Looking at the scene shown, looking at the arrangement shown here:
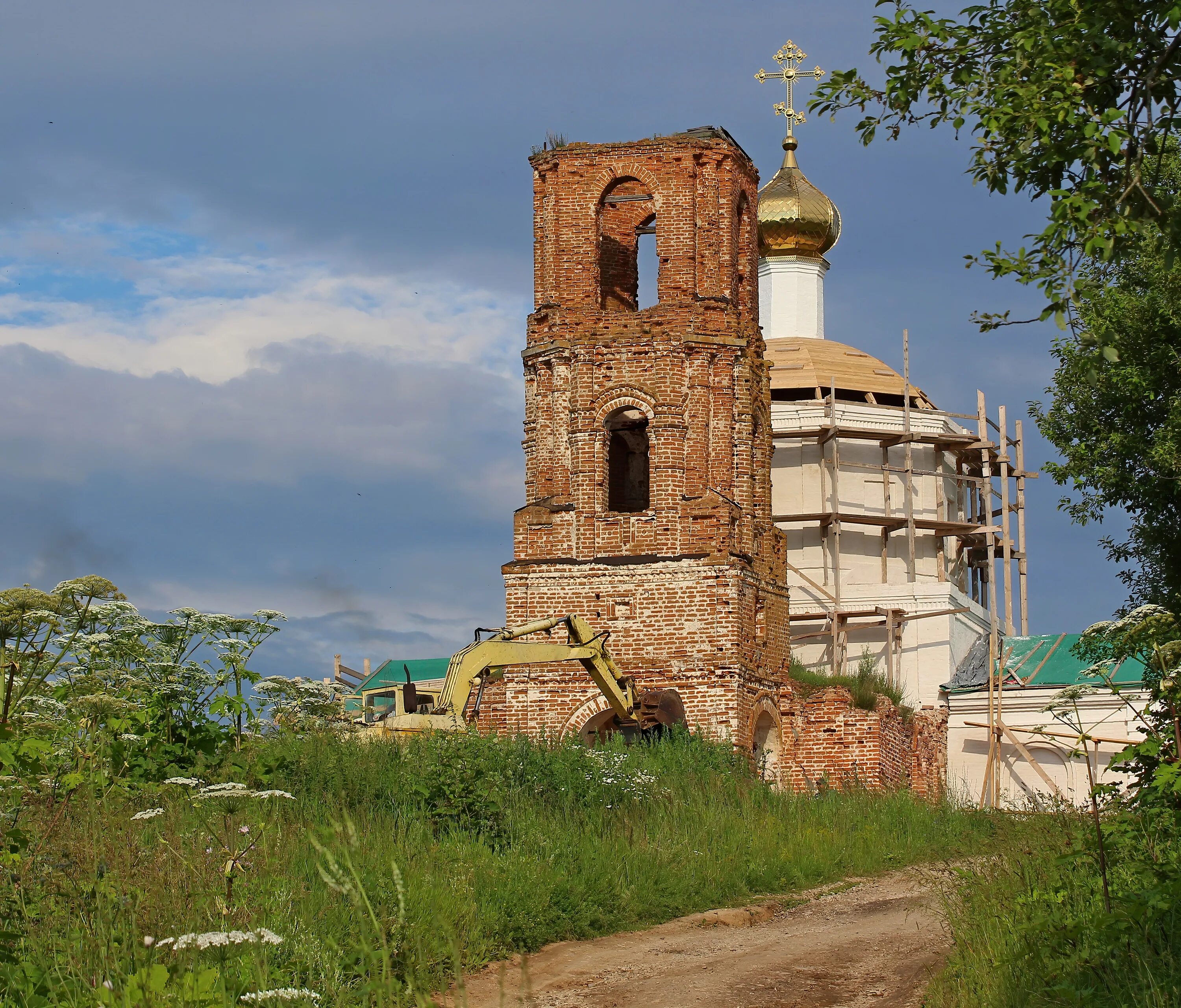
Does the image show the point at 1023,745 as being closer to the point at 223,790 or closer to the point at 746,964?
the point at 746,964

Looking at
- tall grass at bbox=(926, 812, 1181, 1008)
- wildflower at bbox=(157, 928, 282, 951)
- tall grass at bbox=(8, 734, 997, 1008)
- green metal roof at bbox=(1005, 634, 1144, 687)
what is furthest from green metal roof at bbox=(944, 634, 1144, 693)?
wildflower at bbox=(157, 928, 282, 951)

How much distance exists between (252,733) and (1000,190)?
9.33 meters

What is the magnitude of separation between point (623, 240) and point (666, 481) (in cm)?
479

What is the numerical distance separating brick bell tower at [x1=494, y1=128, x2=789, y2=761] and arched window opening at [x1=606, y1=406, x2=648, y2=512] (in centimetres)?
34

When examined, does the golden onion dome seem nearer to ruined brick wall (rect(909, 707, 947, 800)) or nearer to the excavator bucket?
ruined brick wall (rect(909, 707, 947, 800))

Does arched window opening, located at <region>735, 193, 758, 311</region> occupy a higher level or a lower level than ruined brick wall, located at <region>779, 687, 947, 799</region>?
higher

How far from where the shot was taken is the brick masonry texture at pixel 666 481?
81.4 feet

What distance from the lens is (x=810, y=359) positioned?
1371 inches

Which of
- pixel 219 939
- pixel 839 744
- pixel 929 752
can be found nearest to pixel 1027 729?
pixel 929 752

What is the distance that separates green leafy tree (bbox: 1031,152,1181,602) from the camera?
54.5 feet

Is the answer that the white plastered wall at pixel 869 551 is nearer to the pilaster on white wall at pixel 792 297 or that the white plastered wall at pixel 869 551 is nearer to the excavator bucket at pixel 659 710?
the pilaster on white wall at pixel 792 297

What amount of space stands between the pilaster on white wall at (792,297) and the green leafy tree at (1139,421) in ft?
61.8

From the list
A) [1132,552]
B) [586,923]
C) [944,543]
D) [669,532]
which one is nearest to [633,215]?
[669,532]

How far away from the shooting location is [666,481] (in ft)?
83.5
